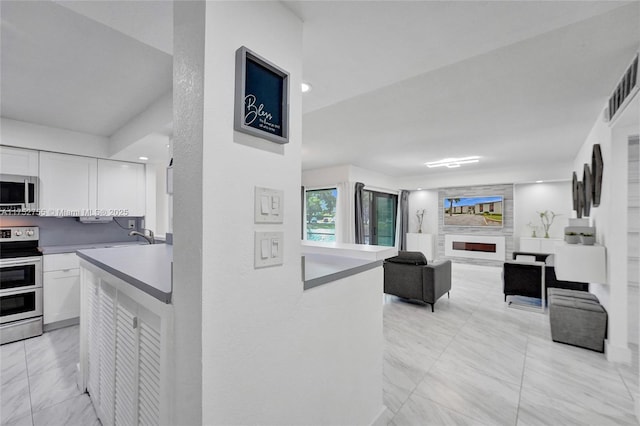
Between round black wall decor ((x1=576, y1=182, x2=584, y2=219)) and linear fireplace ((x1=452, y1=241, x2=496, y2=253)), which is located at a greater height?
round black wall decor ((x1=576, y1=182, x2=584, y2=219))

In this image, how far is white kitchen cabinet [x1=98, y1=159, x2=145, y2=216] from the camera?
3725 millimetres

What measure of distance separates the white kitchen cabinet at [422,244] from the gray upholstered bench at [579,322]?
14.5 ft

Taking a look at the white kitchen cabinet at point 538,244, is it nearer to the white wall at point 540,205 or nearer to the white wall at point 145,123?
the white wall at point 540,205

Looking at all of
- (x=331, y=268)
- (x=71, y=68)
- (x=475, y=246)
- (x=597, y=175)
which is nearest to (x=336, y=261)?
(x=331, y=268)

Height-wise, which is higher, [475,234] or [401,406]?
[475,234]

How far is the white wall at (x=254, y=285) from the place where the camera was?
33.7 inches

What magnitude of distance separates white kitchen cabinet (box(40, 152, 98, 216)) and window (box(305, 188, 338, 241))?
421 cm

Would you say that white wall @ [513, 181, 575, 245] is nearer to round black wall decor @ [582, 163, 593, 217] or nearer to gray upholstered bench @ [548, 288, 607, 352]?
round black wall decor @ [582, 163, 593, 217]

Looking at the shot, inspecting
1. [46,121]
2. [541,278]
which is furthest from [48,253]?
[541,278]

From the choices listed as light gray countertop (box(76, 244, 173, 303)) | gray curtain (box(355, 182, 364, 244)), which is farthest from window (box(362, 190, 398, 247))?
light gray countertop (box(76, 244, 173, 303))

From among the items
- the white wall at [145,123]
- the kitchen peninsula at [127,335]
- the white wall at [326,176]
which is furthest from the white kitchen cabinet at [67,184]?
the white wall at [326,176]

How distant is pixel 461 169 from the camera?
6586 mm

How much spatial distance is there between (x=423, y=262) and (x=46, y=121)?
4.76 metres

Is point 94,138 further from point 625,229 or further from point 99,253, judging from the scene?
point 625,229
